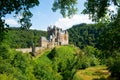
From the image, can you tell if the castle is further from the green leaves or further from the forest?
the green leaves

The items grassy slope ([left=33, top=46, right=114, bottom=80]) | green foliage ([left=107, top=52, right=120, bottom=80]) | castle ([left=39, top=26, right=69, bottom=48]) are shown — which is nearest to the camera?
green foliage ([left=107, top=52, right=120, bottom=80])

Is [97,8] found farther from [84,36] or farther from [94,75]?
[84,36]

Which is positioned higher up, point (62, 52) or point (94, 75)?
point (62, 52)

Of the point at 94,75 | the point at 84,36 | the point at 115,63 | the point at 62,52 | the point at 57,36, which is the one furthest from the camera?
the point at 84,36

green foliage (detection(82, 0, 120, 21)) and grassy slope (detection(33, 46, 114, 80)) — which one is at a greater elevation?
green foliage (detection(82, 0, 120, 21))

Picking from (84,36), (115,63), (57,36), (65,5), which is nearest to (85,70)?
(57,36)

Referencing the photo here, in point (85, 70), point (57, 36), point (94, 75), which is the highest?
point (57, 36)

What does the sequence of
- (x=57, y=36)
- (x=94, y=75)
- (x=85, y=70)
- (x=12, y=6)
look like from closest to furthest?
(x=12, y=6) < (x=94, y=75) < (x=85, y=70) < (x=57, y=36)

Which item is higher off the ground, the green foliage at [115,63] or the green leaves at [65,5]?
the green leaves at [65,5]

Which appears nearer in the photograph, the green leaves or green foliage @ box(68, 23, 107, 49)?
the green leaves

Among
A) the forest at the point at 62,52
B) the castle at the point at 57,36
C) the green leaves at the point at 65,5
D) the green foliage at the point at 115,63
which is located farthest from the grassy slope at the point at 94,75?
the green leaves at the point at 65,5

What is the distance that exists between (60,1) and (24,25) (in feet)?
9.75

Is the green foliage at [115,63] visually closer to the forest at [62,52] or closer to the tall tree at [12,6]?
the forest at [62,52]

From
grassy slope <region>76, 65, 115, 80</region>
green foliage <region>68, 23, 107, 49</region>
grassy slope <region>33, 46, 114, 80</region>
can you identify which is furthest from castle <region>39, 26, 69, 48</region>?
green foliage <region>68, 23, 107, 49</region>
